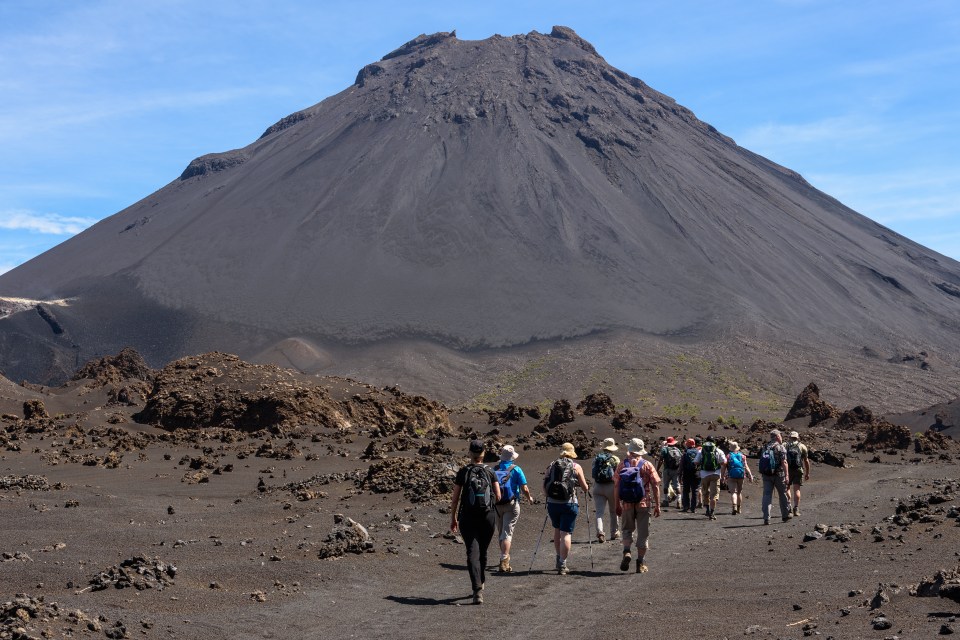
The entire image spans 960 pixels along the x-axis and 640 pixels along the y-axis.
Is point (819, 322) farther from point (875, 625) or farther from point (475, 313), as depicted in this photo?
point (875, 625)

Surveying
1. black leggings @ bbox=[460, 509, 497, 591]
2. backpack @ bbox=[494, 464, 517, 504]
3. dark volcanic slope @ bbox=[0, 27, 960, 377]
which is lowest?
black leggings @ bbox=[460, 509, 497, 591]

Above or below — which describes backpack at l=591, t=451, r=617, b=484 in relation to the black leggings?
above

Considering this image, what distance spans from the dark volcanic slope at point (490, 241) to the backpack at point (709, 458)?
5895 cm

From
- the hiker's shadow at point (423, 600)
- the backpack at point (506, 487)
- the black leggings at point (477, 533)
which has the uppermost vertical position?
the backpack at point (506, 487)

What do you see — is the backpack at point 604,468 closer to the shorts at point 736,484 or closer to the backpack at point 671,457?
the shorts at point 736,484

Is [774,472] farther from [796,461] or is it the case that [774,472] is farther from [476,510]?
[476,510]

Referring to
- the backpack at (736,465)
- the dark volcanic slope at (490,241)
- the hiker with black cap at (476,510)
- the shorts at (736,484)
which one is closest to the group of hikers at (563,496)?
the hiker with black cap at (476,510)

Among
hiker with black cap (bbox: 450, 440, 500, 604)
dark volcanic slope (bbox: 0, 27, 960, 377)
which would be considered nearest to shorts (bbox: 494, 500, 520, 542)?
hiker with black cap (bbox: 450, 440, 500, 604)

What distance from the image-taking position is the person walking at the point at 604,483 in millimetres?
13258

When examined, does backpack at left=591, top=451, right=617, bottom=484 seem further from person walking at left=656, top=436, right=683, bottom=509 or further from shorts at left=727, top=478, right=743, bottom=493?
shorts at left=727, top=478, right=743, bottom=493

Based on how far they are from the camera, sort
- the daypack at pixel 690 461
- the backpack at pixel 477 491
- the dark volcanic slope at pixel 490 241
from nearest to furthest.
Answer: the backpack at pixel 477 491, the daypack at pixel 690 461, the dark volcanic slope at pixel 490 241

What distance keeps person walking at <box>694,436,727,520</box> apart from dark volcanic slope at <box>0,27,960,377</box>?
5884cm

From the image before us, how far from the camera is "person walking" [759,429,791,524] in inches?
623

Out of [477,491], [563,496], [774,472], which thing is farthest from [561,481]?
[774,472]
